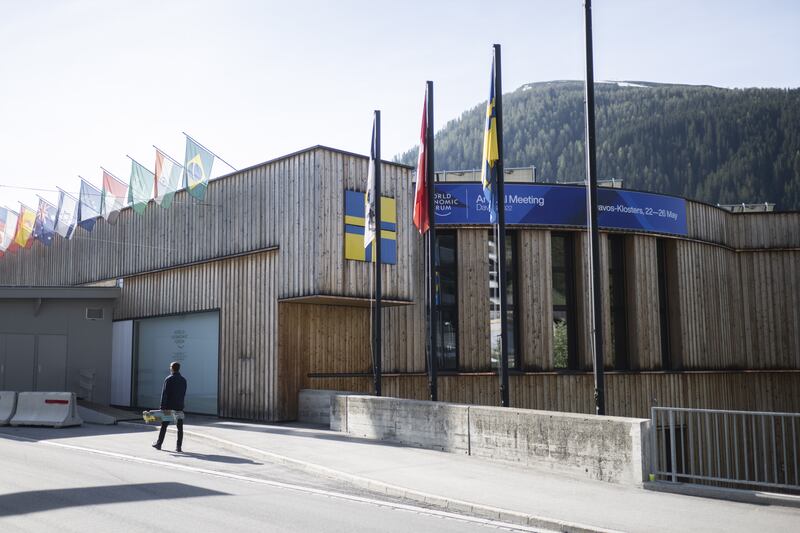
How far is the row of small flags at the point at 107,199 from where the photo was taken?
2256cm

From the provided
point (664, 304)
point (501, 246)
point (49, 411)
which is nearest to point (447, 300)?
point (664, 304)

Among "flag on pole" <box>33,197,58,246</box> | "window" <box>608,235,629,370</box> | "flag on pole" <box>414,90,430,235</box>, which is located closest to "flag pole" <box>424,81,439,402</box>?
"flag on pole" <box>414,90,430,235</box>

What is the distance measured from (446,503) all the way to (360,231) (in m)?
11.8

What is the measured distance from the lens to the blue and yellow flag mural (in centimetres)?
2042

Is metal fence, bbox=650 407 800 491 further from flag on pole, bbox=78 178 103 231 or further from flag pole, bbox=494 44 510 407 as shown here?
flag on pole, bbox=78 178 103 231

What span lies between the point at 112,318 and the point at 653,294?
18.7 meters

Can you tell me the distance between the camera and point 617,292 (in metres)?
26.2

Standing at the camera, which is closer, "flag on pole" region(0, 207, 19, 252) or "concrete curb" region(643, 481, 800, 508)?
"concrete curb" region(643, 481, 800, 508)

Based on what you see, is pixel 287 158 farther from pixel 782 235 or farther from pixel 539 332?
pixel 782 235

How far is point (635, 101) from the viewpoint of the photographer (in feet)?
557

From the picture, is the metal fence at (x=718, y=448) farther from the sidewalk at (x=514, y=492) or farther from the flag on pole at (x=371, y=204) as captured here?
the flag on pole at (x=371, y=204)

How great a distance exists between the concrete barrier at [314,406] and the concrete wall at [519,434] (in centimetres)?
266

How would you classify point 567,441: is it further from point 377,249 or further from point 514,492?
point 377,249

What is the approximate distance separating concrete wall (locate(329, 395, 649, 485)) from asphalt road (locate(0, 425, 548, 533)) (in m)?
3.06
